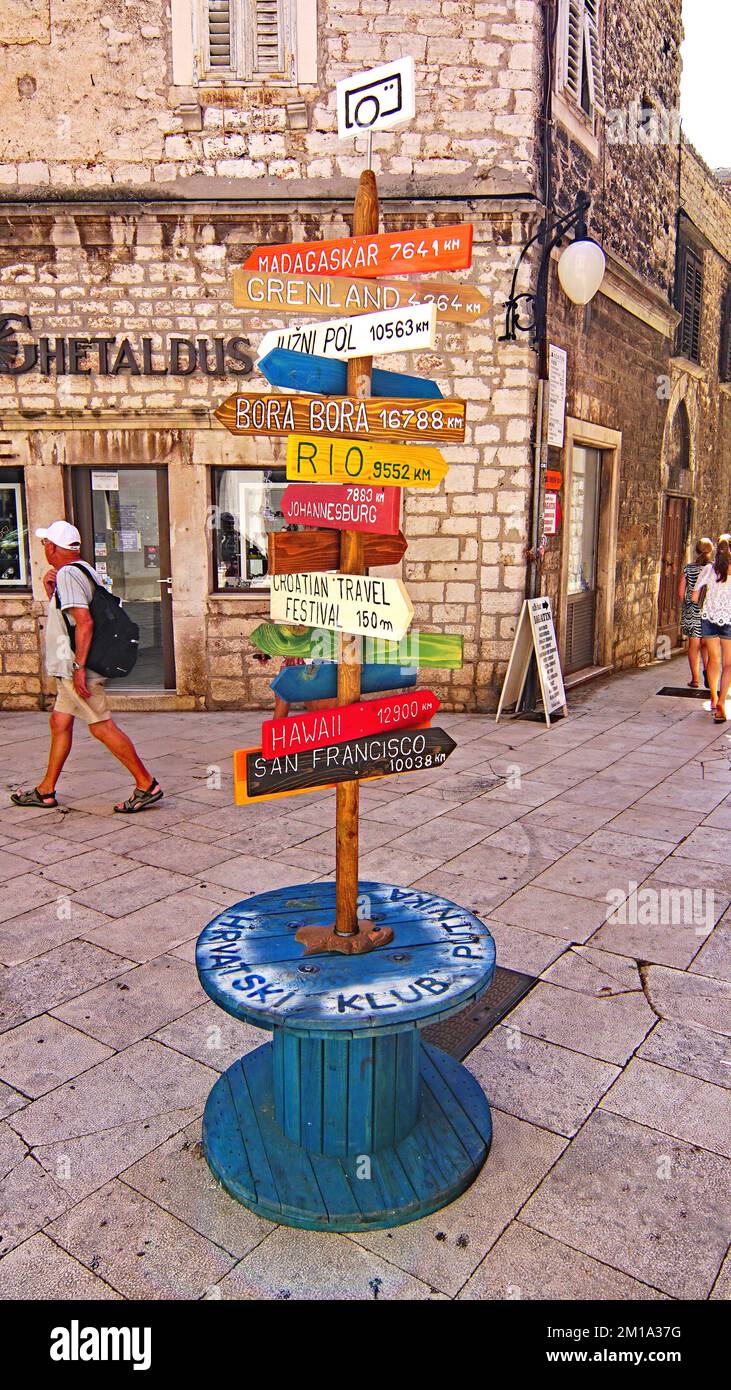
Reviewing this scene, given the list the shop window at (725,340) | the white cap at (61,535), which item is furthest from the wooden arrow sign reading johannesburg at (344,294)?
the shop window at (725,340)

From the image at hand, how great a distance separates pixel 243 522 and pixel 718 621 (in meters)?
4.74

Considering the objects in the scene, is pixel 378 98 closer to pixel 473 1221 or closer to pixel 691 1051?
pixel 473 1221

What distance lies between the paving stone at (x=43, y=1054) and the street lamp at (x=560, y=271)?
7.25 m

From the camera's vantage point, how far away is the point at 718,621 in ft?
29.6

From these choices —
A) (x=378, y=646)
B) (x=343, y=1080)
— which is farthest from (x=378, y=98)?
(x=343, y=1080)

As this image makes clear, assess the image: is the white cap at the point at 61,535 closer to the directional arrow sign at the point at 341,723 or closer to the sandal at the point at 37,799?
the sandal at the point at 37,799

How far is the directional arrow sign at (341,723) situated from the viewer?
268 centimetres

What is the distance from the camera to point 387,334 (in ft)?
8.71

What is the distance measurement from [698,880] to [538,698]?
4.39 meters

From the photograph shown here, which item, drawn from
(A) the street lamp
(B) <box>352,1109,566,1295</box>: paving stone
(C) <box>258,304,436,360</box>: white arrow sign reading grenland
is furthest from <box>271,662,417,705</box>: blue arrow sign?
(A) the street lamp

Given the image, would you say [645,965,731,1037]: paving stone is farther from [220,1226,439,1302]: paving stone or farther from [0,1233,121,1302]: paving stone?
[0,1233,121,1302]: paving stone

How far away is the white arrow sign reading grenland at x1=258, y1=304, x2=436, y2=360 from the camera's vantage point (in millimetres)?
2605

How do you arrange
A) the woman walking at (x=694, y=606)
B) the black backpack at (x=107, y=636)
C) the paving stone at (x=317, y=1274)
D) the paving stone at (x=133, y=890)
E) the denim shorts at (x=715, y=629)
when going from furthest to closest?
the woman walking at (x=694, y=606) < the denim shorts at (x=715, y=629) < the black backpack at (x=107, y=636) < the paving stone at (x=133, y=890) < the paving stone at (x=317, y=1274)

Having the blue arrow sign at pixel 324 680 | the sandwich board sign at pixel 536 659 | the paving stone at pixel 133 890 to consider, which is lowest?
the paving stone at pixel 133 890
